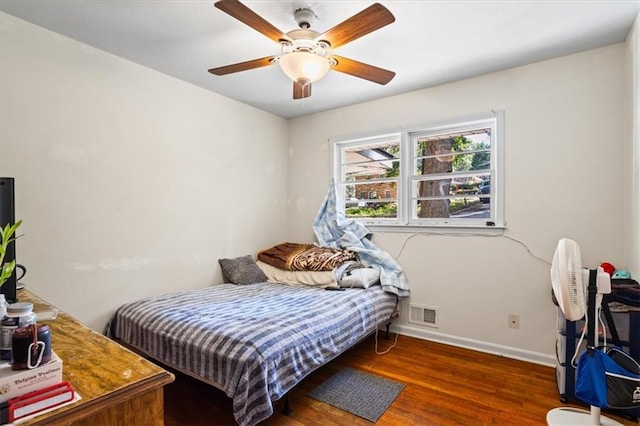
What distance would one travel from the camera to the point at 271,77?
2930 mm

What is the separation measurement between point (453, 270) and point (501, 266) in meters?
0.40

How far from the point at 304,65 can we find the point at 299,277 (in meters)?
2.06

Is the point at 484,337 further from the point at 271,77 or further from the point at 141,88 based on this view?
the point at 141,88

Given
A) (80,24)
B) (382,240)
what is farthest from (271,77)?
(382,240)

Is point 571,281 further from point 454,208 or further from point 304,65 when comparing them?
point 304,65

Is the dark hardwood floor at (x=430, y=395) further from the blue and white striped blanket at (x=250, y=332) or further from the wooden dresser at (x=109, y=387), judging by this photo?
the wooden dresser at (x=109, y=387)

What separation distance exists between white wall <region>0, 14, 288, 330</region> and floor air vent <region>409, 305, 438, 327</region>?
6.29ft

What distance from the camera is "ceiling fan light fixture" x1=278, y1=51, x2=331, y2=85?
1877 mm

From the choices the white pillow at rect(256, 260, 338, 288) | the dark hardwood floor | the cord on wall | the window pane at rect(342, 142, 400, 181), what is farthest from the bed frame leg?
the window pane at rect(342, 142, 400, 181)

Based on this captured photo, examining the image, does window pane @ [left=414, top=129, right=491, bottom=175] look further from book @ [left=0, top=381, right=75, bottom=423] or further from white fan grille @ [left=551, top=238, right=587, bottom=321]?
book @ [left=0, top=381, right=75, bottom=423]

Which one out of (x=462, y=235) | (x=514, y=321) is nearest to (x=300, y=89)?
(x=462, y=235)

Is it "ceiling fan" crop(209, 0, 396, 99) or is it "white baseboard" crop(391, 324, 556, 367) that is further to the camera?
"white baseboard" crop(391, 324, 556, 367)

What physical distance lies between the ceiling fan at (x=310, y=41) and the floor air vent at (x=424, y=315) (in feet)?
7.09

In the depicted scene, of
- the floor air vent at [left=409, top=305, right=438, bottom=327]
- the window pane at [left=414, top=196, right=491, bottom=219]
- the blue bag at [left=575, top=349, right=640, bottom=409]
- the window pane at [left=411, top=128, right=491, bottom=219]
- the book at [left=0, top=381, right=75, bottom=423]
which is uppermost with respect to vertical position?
the window pane at [left=411, top=128, right=491, bottom=219]
